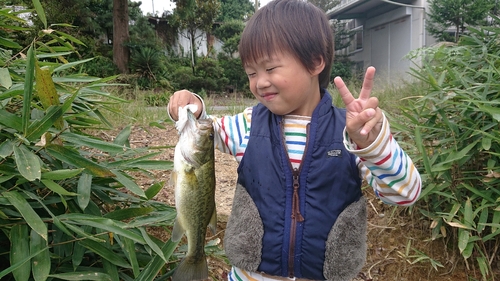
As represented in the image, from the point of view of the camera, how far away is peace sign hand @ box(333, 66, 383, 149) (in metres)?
1.22

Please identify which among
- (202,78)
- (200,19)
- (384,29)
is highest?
(200,19)

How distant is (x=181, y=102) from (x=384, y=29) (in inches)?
956

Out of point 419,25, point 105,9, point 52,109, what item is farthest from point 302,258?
point 419,25

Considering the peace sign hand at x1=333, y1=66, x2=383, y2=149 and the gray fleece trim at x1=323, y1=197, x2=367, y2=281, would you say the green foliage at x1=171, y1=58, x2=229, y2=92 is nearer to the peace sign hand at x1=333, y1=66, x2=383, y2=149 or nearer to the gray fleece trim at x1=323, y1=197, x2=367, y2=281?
the gray fleece trim at x1=323, y1=197, x2=367, y2=281

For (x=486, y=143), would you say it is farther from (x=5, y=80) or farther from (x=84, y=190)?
(x=5, y=80)

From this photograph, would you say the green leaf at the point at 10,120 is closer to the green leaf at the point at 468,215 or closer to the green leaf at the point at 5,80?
the green leaf at the point at 5,80

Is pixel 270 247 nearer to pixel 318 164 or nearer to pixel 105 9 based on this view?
pixel 318 164

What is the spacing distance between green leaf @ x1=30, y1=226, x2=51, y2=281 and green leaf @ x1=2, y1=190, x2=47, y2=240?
0.10 meters

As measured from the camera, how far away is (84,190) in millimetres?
1879

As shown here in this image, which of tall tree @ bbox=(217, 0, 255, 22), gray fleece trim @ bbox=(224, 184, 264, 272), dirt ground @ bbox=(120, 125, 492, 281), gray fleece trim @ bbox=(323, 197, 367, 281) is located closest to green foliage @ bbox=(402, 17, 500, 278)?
dirt ground @ bbox=(120, 125, 492, 281)

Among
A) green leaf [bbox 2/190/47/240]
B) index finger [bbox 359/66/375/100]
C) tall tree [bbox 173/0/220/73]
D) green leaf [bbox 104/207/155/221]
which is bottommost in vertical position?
green leaf [bbox 104/207/155/221]

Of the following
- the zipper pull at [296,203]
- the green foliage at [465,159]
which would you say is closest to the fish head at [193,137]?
the zipper pull at [296,203]

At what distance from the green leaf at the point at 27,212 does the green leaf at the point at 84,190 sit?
0.21 meters

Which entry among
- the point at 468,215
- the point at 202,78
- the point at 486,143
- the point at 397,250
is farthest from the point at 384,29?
the point at 468,215
